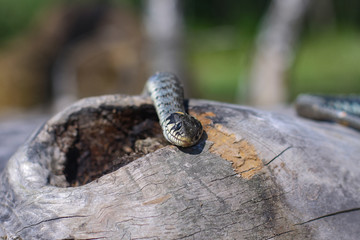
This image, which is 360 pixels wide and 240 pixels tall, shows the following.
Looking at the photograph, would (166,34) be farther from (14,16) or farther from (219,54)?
(14,16)

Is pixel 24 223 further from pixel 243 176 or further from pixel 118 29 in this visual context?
pixel 118 29

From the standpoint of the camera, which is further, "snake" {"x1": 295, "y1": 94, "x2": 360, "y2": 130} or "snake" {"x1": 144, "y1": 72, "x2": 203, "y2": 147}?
"snake" {"x1": 295, "y1": 94, "x2": 360, "y2": 130}

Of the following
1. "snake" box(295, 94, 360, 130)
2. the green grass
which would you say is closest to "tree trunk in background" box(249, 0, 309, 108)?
the green grass

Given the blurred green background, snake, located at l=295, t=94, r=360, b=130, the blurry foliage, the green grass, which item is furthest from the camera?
the blurry foliage

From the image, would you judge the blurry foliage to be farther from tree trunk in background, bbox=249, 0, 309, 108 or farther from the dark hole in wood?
the dark hole in wood

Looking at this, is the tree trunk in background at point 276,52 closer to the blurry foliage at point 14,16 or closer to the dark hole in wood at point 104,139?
the dark hole in wood at point 104,139

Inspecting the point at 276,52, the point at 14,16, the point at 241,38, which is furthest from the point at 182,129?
the point at 14,16

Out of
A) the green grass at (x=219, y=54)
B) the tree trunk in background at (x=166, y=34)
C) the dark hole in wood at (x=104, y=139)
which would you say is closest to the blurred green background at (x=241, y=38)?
the green grass at (x=219, y=54)
